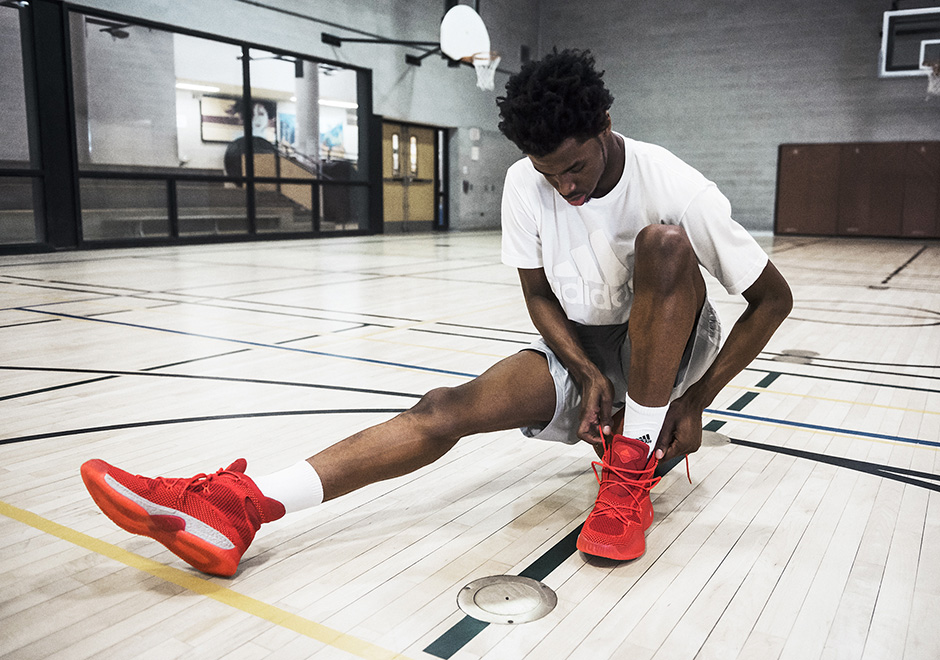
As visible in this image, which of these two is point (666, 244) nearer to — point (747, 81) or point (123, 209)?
point (123, 209)

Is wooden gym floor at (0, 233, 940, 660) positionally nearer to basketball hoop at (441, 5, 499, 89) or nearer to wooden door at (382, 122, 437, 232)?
basketball hoop at (441, 5, 499, 89)

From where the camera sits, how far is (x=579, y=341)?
5.75 ft

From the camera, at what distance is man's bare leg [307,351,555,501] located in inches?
58.1

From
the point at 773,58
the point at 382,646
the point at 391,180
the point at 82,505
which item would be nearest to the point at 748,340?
the point at 382,646

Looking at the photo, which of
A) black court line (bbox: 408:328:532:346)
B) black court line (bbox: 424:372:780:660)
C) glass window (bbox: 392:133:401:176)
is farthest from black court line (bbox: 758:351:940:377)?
glass window (bbox: 392:133:401:176)

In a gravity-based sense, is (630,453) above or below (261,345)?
above

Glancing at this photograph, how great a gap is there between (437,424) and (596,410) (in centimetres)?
33

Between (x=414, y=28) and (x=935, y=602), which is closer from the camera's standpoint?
(x=935, y=602)

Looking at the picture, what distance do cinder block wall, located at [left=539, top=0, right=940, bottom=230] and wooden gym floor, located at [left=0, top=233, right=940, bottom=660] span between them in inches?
455

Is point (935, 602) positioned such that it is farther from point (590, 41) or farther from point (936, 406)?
point (590, 41)

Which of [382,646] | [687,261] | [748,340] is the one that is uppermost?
[687,261]

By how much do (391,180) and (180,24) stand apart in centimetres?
511

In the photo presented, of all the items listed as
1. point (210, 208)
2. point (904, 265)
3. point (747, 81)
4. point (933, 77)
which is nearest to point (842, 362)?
point (904, 265)

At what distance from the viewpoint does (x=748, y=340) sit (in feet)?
5.02
